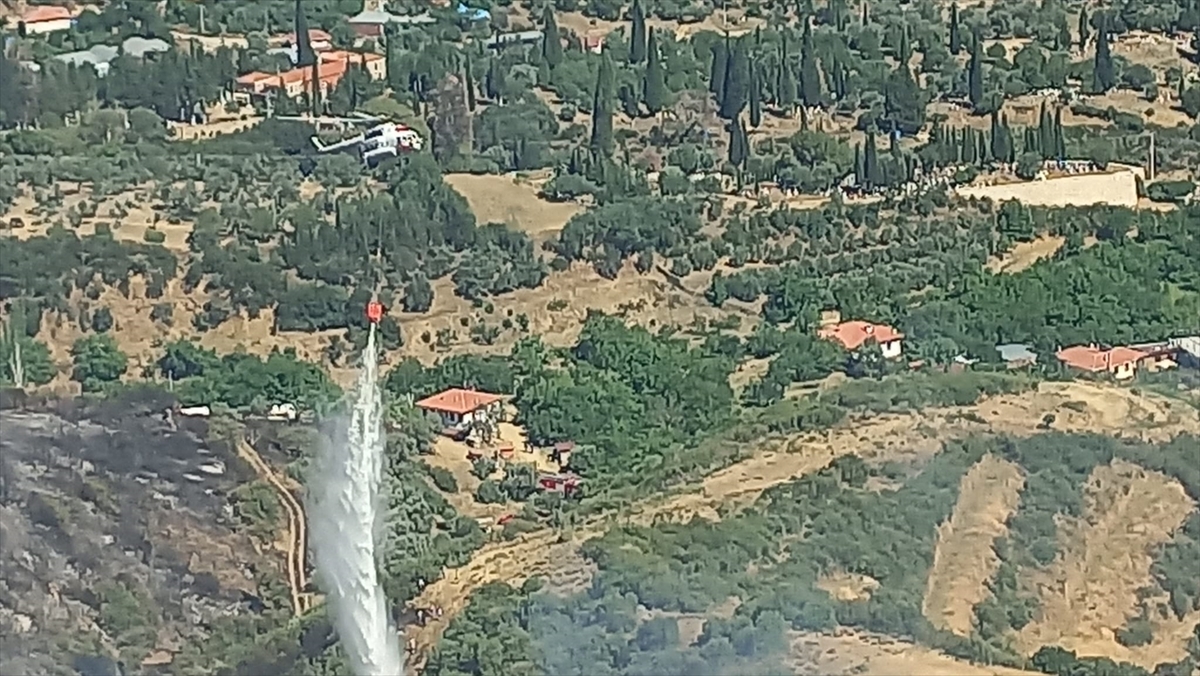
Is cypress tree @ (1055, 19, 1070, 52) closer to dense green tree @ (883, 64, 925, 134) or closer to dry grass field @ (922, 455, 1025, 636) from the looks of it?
dense green tree @ (883, 64, 925, 134)

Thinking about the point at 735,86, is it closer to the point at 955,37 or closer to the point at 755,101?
the point at 755,101

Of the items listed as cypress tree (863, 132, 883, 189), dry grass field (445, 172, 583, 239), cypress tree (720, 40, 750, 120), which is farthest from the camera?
cypress tree (720, 40, 750, 120)

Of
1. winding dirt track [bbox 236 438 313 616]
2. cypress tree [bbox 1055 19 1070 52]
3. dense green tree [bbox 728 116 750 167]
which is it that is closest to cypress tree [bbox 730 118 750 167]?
dense green tree [bbox 728 116 750 167]

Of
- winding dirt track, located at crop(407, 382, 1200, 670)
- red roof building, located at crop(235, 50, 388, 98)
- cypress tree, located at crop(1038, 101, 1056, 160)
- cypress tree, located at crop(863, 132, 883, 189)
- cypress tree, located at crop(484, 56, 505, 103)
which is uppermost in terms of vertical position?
winding dirt track, located at crop(407, 382, 1200, 670)

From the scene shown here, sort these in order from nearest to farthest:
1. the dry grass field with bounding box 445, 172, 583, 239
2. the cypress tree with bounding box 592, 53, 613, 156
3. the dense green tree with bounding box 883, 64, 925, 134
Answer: the dry grass field with bounding box 445, 172, 583, 239 < the cypress tree with bounding box 592, 53, 613, 156 < the dense green tree with bounding box 883, 64, 925, 134

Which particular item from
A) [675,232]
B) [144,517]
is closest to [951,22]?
[675,232]

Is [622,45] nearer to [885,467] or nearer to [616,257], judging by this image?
[616,257]
